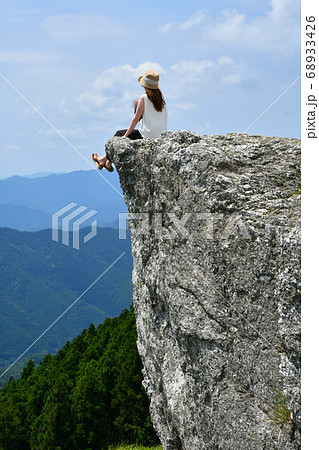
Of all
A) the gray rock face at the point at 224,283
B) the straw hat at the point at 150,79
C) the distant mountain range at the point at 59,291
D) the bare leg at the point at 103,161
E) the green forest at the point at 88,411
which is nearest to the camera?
the gray rock face at the point at 224,283

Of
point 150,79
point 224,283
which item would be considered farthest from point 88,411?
point 150,79

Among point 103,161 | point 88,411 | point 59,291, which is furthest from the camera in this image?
point 59,291

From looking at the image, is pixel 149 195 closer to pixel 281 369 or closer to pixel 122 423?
pixel 281 369

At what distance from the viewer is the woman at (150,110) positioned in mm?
9875

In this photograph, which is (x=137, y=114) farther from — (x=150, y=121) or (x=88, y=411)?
(x=88, y=411)

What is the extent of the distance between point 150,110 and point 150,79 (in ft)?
2.23

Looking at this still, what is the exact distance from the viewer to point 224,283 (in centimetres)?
691

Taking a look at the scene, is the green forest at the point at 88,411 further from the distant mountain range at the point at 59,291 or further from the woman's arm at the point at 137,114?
the distant mountain range at the point at 59,291

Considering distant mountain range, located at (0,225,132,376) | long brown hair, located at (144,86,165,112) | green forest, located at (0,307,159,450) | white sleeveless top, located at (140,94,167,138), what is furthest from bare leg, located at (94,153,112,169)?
distant mountain range, located at (0,225,132,376)

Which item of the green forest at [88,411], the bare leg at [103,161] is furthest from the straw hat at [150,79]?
the green forest at [88,411]

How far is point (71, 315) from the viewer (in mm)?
180500

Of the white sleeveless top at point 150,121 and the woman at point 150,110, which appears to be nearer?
the woman at point 150,110

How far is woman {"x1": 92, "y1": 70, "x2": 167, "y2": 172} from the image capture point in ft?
32.4

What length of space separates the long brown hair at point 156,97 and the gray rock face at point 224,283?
1.21 metres
